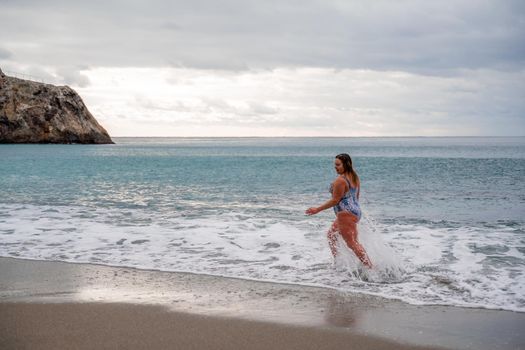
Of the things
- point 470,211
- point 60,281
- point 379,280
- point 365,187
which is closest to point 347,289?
point 379,280

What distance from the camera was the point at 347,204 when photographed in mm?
7367

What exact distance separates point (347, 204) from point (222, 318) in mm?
2823

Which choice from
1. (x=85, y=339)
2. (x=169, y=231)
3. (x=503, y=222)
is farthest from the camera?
(x=503, y=222)

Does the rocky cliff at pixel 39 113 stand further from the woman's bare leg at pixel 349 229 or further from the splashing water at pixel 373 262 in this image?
the woman's bare leg at pixel 349 229

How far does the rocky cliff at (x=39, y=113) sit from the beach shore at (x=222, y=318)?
10887 centimetres

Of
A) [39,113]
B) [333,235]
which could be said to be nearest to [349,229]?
[333,235]

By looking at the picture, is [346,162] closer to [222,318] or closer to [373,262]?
[373,262]

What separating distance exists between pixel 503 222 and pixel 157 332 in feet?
39.3

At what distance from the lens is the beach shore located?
4715 millimetres

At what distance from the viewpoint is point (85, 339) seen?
471 cm

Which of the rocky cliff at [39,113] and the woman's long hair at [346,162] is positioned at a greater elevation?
the rocky cliff at [39,113]

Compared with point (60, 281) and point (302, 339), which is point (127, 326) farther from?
point (60, 281)

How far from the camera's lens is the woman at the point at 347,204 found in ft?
23.8

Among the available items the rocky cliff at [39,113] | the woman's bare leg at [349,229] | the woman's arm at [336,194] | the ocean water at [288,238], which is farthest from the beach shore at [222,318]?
the rocky cliff at [39,113]
